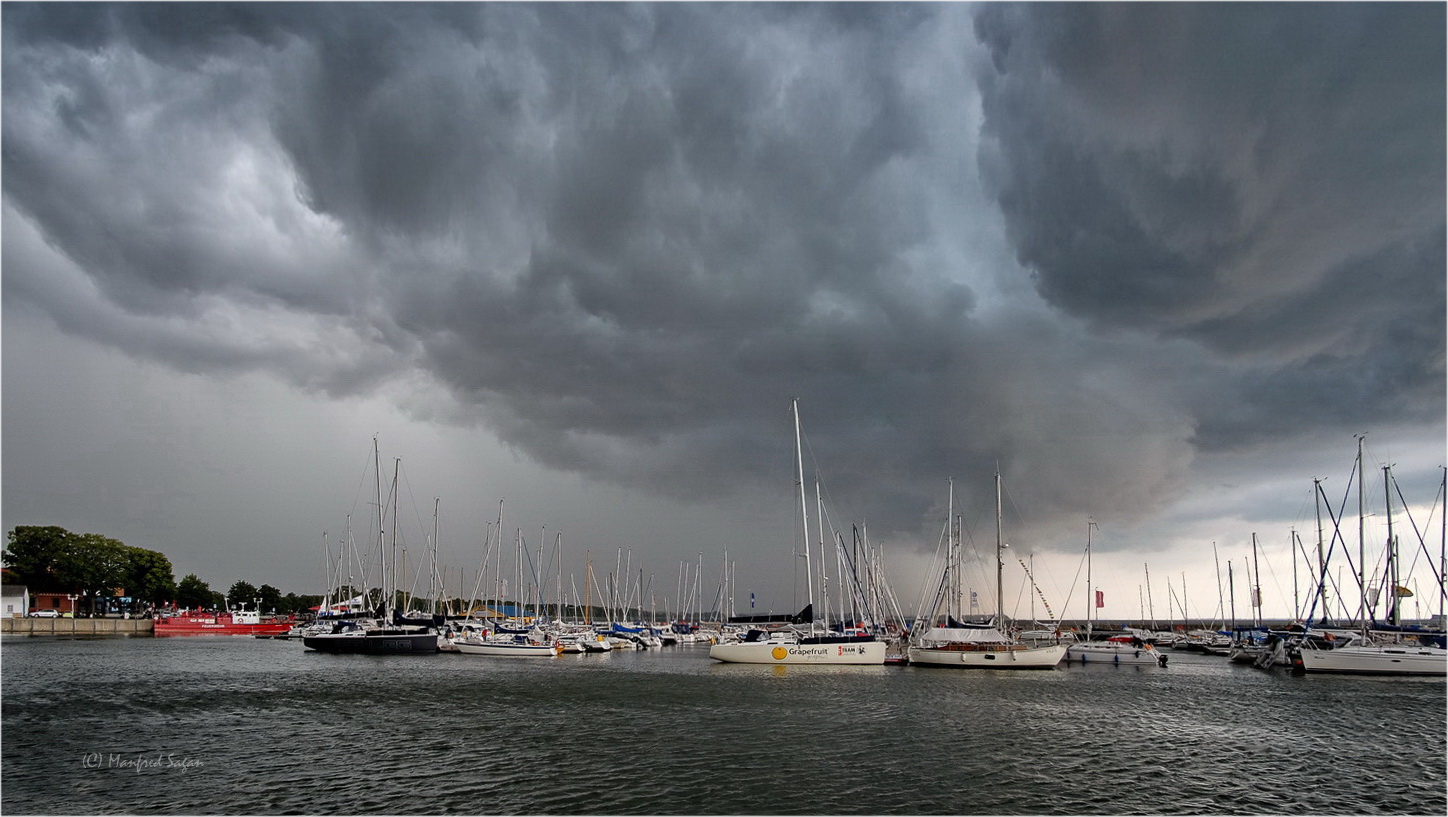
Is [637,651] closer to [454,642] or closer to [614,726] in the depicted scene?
[454,642]

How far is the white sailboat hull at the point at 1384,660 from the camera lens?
62.0 m

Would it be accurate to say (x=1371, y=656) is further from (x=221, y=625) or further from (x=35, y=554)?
(x=35, y=554)

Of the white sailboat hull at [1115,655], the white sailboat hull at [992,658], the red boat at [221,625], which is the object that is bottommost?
the red boat at [221,625]

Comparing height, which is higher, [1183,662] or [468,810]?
[468,810]

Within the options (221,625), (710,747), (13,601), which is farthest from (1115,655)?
(13,601)

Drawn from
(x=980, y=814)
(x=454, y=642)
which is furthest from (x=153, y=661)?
(x=980, y=814)

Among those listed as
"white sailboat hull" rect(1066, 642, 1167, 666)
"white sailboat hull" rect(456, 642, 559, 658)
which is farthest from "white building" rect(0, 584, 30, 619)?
"white sailboat hull" rect(1066, 642, 1167, 666)

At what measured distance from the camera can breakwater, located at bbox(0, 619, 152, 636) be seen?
422 feet

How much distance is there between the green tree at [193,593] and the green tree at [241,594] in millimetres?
4218

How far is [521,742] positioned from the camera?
1221 inches

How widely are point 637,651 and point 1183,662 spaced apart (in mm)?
61738

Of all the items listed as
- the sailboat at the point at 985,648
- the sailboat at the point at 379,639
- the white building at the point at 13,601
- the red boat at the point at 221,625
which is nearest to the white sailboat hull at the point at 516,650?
the sailboat at the point at 379,639

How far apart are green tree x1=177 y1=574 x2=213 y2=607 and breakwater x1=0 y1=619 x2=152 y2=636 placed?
38.9 metres

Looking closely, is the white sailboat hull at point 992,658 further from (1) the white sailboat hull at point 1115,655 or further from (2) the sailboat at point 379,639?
(2) the sailboat at point 379,639
